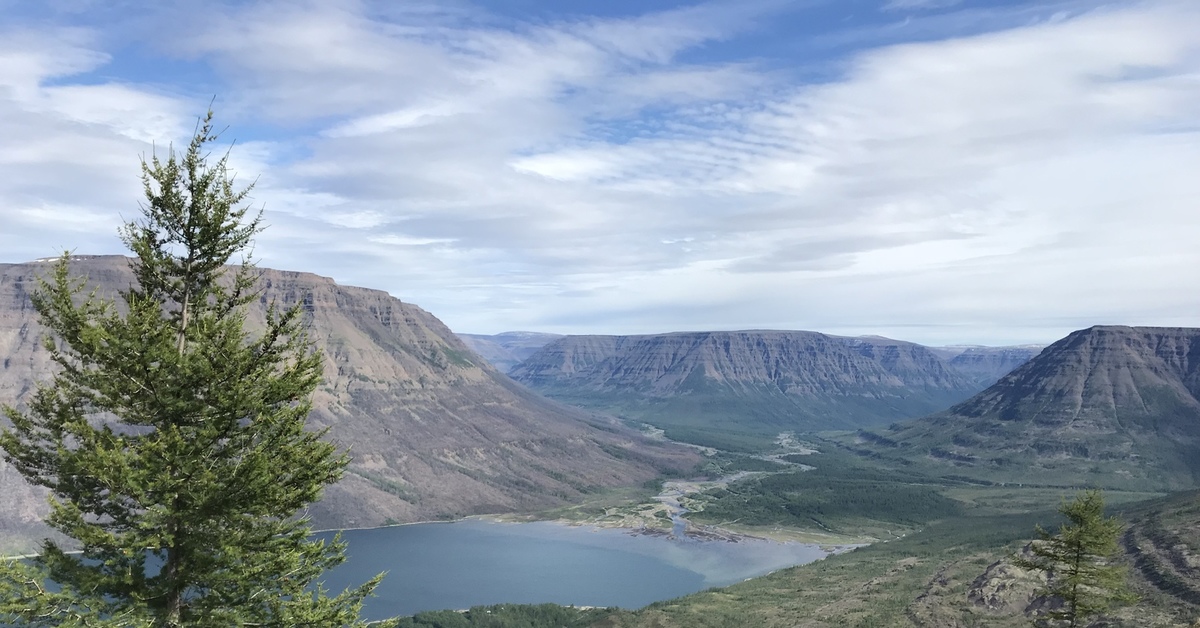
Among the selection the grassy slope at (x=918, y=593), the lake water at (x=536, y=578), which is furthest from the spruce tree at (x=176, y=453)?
the lake water at (x=536, y=578)

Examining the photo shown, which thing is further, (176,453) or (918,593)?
(918,593)

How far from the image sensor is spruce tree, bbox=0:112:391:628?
58.3 feet

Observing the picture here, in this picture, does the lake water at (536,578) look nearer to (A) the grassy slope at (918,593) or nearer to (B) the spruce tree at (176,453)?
(A) the grassy slope at (918,593)

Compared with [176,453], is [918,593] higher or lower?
lower

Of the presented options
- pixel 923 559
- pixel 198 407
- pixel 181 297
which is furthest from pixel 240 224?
pixel 923 559

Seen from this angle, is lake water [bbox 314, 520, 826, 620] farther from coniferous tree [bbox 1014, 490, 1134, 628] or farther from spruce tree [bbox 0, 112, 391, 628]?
spruce tree [bbox 0, 112, 391, 628]

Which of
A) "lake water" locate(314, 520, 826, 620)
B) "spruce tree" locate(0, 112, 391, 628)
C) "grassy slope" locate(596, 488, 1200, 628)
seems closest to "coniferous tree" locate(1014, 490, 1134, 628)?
"spruce tree" locate(0, 112, 391, 628)

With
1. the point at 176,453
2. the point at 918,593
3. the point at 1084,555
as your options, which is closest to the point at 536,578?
the point at 918,593

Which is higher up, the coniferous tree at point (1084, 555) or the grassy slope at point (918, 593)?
the coniferous tree at point (1084, 555)

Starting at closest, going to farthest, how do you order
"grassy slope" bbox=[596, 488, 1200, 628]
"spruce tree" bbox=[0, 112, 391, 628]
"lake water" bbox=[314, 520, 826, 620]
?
"spruce tree" bbox=[0, 112, 391, 628] → "grassy slope" bbox=[596, 488, 1200, 628] → "lake water" bbox=[314, 520, 826, 620]

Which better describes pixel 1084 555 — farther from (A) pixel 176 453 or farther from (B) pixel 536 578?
(B) pixel 536 578

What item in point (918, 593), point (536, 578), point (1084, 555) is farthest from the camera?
point (536, 578)

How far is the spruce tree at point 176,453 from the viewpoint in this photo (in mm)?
17766

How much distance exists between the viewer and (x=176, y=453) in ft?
59.7
